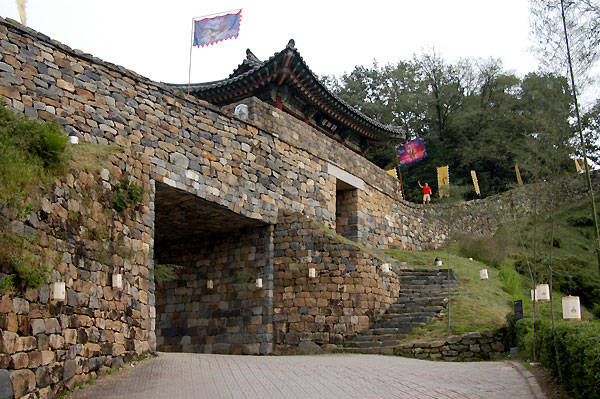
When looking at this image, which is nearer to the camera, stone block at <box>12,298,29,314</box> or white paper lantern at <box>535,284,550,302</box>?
stone block at <box>12,298,29,314</box>

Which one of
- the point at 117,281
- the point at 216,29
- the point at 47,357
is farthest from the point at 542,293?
the point at 216,29

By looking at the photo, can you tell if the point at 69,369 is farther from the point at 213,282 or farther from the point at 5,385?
the point at 213,282


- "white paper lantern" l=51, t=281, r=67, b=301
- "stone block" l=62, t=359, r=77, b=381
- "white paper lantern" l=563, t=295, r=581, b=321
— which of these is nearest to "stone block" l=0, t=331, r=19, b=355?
"white paper lantern" l=51, t=281, r=67, b=301

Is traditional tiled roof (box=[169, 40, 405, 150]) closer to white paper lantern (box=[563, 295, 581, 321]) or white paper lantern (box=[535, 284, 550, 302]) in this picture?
white paper lantern (box=[535, 284, 550, 302])

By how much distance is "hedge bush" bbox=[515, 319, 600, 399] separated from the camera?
212 inches

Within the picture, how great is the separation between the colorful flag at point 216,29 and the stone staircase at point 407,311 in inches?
294

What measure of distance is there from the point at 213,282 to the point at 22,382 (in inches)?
340

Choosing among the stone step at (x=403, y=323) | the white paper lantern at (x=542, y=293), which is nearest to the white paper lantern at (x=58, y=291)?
the white paper lantern at (x=542, y=293)

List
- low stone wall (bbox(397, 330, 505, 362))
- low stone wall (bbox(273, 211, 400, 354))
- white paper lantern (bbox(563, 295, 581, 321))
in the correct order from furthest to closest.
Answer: low stone wall (bbox(273, 211, 400, 354)) < low stone wall (bbox(397, 330, 505, 362)) < white paper lantern (bbox(563, 295, 581, 321))

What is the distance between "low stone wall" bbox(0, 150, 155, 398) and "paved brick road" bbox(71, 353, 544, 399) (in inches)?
17.1

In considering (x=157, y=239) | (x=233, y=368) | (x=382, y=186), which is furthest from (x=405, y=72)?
(x=233, y=368)

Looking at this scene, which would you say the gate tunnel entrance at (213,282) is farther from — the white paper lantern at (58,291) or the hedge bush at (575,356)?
the hedge bush at (575,356)

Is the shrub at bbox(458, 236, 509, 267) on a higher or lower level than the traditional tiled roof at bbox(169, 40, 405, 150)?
lower

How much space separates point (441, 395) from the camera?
271 inches
